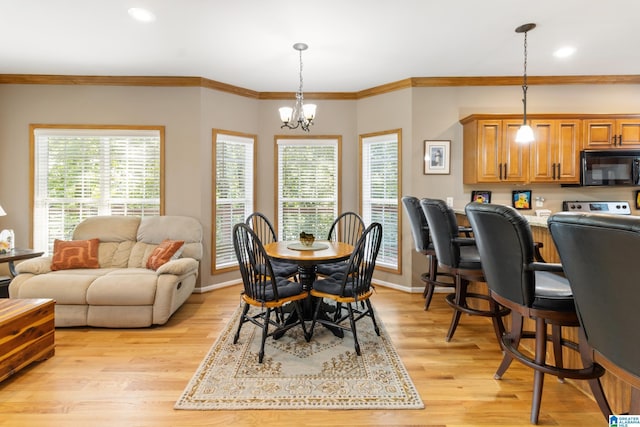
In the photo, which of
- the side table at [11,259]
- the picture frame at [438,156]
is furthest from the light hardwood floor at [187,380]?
the picture frame at [438,156]

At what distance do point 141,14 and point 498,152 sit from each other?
398 cm

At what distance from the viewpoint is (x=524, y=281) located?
5.65ft

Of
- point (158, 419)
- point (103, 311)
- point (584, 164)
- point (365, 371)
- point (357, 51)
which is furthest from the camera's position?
point (584, 164)

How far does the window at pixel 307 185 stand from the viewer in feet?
16.1

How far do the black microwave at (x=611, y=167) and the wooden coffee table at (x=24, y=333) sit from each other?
558 cm

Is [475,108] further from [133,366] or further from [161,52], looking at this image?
[133,366]

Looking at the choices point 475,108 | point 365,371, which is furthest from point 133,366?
point 475,108

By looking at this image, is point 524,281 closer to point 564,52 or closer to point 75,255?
point 564,52

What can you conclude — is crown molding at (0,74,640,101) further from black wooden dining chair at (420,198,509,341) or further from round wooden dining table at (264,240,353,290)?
round wooden dining table at (264,240,353,290)

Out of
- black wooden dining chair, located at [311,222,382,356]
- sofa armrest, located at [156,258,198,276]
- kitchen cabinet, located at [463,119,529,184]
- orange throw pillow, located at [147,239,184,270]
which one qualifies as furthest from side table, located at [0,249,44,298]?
kitchen cabinet, located at [463,119,529,184]

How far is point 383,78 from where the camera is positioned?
4316mm

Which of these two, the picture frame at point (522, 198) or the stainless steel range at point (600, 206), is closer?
the stainless steel range at point (600, 206)

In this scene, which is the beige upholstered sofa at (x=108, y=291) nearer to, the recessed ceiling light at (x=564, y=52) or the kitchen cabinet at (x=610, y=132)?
the recessed ceiling light at (x=564, y=52)

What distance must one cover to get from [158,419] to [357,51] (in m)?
3.63
